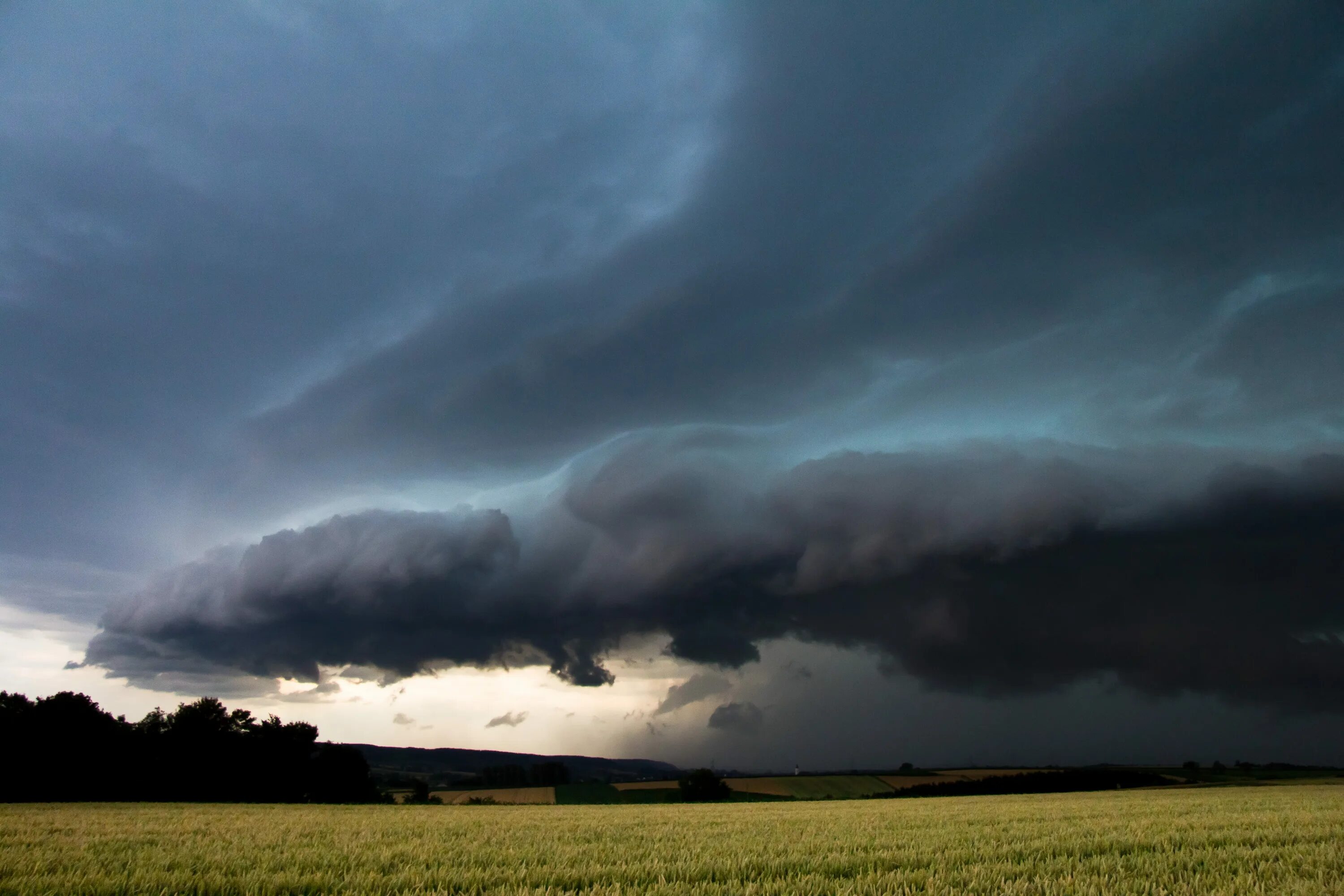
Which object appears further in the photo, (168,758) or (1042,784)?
(1042,784)

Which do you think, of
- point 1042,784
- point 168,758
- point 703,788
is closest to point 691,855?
point 168,758

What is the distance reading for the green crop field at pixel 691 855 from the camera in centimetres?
917

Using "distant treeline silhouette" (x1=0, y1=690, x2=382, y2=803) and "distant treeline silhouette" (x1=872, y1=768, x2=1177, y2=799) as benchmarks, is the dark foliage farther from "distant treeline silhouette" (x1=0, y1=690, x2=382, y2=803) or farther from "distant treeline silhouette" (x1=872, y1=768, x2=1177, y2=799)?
"distant treeline silhouette" (x1=0, y1=690, x2=382, y2=803)

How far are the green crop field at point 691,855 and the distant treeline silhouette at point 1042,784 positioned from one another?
194 ft

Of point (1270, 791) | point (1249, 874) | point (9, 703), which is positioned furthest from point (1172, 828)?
point (9, 703)

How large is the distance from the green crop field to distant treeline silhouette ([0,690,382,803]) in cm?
4666

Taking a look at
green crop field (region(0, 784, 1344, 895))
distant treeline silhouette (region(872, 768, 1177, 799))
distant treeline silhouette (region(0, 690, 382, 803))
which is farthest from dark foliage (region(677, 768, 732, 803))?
green crop field (region(0, 784, 1344, 895))

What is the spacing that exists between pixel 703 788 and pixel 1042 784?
130 feet

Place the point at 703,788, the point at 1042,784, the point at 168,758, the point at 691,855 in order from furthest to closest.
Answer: the point at 703,788 < the point at 1042,784 < the point at 168,758 < the point at 691,855

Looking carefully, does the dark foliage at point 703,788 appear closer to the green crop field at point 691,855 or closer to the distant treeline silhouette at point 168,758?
the distant treeline silhouette at point 168,758

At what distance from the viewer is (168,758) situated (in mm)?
67188

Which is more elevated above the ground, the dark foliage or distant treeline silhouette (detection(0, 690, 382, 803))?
distant treeline silhouette (detection(0, 690, 382, 803))

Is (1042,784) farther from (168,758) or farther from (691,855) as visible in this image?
(168,758)

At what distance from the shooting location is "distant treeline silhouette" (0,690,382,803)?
58000 millimetres
